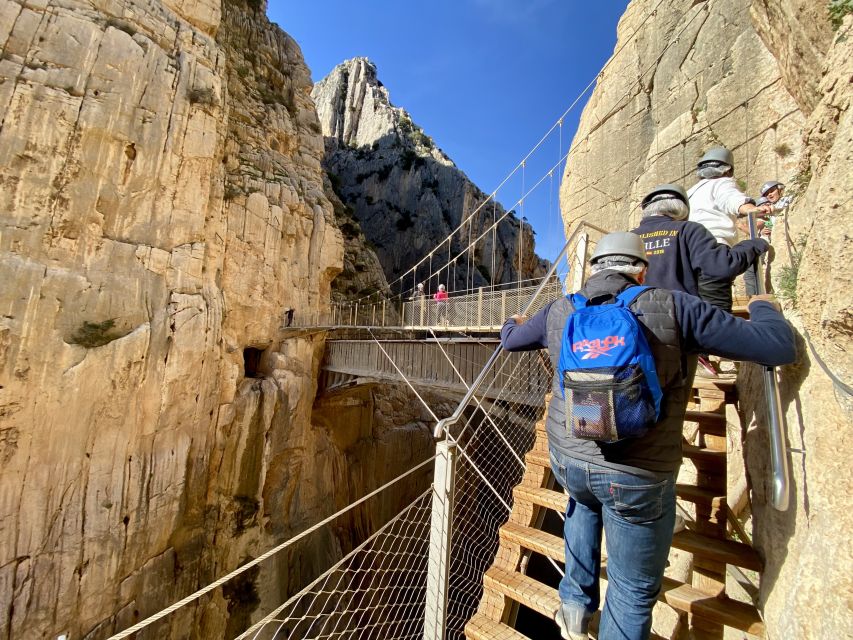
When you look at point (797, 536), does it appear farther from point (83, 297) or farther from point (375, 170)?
point (375, 170)

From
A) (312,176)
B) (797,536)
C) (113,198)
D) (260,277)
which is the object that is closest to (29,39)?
(113,198)

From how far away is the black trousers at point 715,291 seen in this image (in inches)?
61.7

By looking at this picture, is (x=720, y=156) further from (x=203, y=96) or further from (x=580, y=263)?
(x=203, y=96)

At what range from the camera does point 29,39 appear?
16.3 ft

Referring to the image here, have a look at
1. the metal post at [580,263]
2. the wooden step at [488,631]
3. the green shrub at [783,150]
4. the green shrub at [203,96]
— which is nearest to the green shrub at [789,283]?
the wooden step at [488,631]

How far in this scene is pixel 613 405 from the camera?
0.94 meters

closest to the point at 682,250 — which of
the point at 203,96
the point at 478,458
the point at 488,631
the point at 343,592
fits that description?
the point at 488,631

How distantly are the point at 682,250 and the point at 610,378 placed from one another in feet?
3.24

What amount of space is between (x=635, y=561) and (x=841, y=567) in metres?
0.42

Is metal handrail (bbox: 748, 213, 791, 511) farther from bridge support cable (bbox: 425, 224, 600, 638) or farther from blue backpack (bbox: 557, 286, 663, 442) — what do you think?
bridge support cable (bbox: 425, 224, 600, 638)

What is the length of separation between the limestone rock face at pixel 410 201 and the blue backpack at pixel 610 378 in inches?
719

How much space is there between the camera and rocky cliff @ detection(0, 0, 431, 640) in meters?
4.65

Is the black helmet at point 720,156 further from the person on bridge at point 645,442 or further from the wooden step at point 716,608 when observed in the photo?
the wooden step at point 716,608

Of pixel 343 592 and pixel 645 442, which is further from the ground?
pixel 645 442
